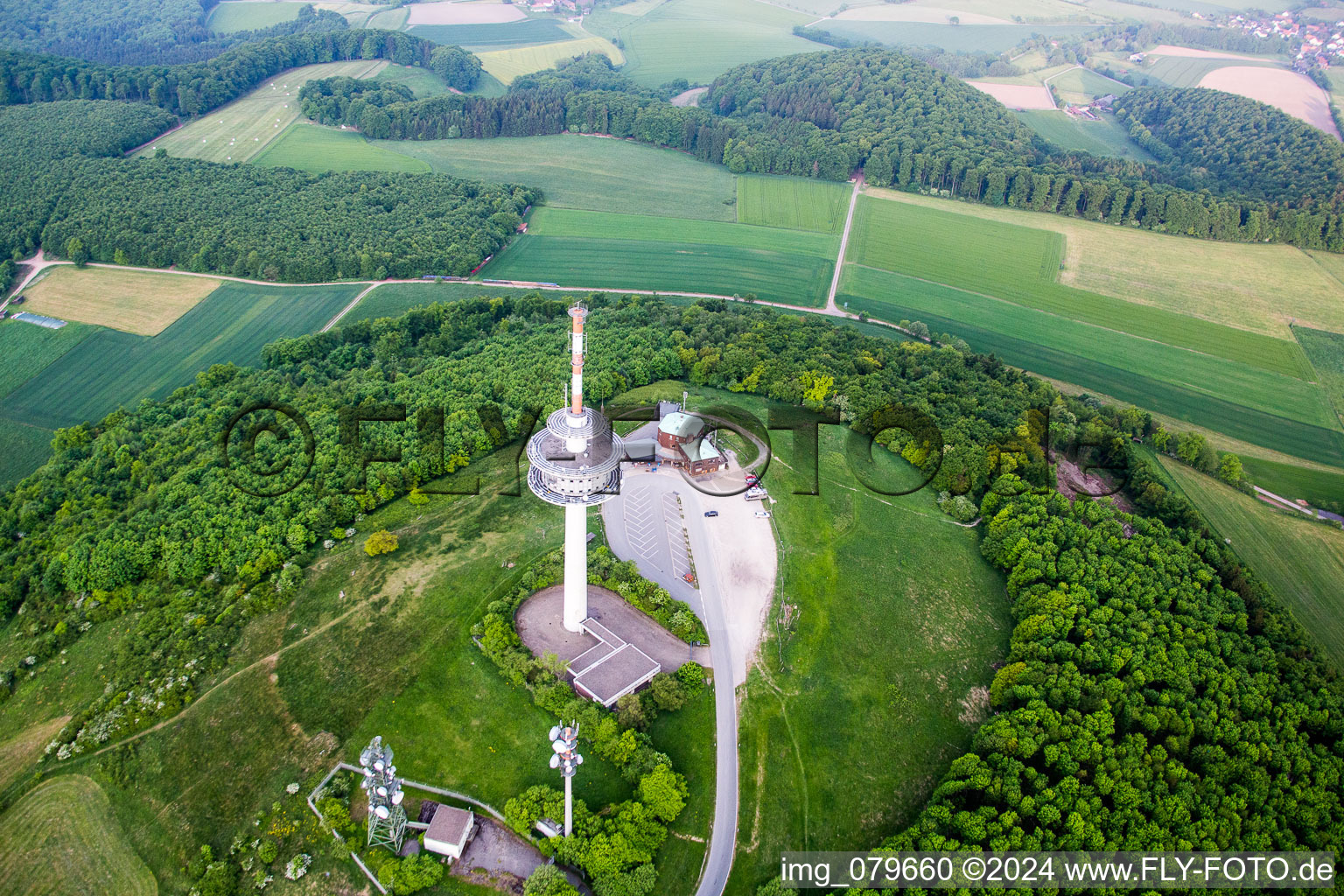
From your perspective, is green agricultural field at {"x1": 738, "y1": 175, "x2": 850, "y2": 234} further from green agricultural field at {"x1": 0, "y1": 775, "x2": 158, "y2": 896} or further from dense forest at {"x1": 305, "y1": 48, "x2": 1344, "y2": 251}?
green agricultural field at {"x1": 0, "y1": 775, "x2": 158, "y2": 896}

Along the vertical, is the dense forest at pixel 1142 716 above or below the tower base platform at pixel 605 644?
above

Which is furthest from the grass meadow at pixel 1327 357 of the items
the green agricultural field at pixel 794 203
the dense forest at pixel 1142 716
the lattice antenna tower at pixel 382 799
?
the lattice antenna tower at pixel 382 799

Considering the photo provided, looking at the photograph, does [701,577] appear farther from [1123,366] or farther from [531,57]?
[531,57]

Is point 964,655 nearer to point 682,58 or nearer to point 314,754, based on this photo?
point 314,754

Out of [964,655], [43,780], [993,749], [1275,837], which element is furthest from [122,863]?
[1275,837]

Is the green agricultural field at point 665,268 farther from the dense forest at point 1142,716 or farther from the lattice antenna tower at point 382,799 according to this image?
the lattice antenna tower at point 382,799

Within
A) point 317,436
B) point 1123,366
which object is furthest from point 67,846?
point 1123,366
